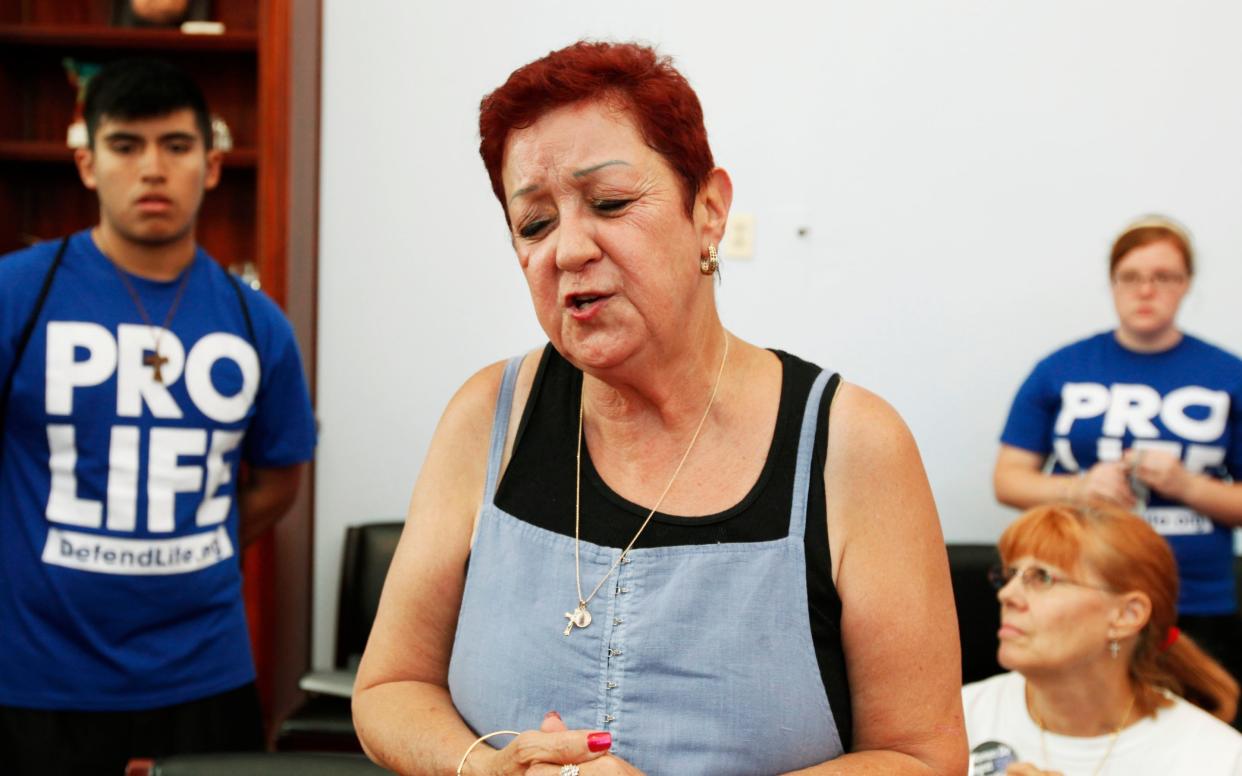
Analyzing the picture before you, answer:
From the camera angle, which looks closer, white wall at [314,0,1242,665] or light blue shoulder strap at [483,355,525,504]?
light blue shoulder strap at [483,355,525,504]

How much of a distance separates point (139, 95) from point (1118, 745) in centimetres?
216

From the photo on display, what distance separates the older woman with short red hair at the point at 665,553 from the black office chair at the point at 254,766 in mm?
244

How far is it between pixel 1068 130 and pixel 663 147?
3.02 meters

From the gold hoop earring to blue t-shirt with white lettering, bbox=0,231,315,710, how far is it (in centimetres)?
133

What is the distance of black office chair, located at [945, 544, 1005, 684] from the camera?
133 inches

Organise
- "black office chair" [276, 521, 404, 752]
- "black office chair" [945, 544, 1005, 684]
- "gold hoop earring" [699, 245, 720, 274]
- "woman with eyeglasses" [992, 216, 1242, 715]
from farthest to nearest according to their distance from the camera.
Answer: "black office chair" [276, 521, 404, 752] → "black office chair" [945, 544, 1005, 684] → "woman with eyeglasses" [992, 216, 1242, 715] → "gold hoop earring" [699, 245, 720, 274]

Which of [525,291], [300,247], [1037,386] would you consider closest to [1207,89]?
[1037,386]

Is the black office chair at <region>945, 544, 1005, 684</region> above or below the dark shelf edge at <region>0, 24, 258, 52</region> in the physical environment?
below

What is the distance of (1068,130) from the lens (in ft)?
12.7

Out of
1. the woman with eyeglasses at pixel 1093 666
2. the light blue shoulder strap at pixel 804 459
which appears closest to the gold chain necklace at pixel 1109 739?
the woman with eyeglasses at pixel 1093 666

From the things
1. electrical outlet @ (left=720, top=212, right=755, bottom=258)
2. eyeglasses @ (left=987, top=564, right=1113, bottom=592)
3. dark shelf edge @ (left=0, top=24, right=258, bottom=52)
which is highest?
dark shelf edge @ (left=0, top=24, right=258, bottom=52)

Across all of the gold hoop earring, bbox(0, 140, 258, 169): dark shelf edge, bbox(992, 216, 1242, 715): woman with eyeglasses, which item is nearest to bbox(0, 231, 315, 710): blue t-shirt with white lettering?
the gold hoop earring

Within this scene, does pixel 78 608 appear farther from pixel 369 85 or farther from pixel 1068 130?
pixel 1068 130

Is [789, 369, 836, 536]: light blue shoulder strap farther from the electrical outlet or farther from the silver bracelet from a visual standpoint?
the electrical outlet
